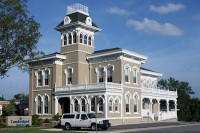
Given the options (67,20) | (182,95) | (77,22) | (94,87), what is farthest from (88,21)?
(182,95)

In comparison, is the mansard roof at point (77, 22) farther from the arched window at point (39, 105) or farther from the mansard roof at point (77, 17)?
the arched window at point (39, 105)

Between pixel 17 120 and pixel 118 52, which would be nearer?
pixel 17 120

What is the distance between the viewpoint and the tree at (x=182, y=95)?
235ft

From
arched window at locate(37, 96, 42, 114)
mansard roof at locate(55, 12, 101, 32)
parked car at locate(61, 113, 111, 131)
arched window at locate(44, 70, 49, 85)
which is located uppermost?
mansard roof at locate(55, 12, 101, 32)

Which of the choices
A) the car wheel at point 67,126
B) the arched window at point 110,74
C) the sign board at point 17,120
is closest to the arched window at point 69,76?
the arched window at point 110,74

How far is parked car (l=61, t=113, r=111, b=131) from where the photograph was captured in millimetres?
34719

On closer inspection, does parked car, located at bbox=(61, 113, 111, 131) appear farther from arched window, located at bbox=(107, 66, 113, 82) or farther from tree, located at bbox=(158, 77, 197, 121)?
tree, located at bbox=(158, 77, 197, 121)

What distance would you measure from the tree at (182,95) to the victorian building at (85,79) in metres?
16.6

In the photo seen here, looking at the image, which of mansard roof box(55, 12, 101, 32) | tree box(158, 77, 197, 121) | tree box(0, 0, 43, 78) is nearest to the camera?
tree box(0, 0, 43, 78)

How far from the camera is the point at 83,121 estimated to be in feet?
117

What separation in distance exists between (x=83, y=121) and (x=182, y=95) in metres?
52.1

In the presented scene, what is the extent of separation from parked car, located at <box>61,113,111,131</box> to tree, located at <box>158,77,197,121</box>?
1438 inches

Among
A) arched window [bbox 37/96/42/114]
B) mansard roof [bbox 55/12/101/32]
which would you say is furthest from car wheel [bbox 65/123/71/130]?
mansard roof [bbox 55/12/101/32]

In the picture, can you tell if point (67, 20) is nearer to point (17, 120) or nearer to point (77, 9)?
point (77, 9)
